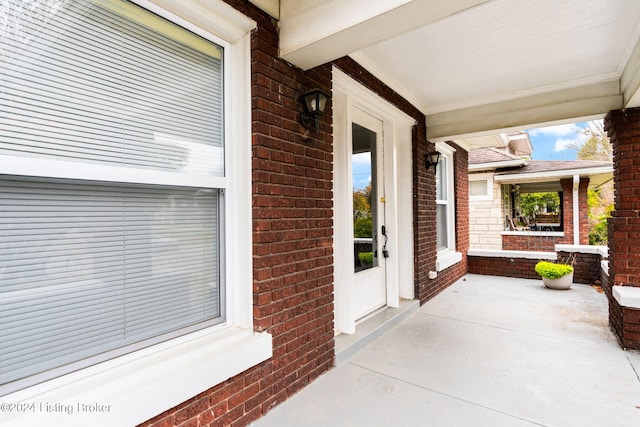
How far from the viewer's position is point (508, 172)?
900 cm

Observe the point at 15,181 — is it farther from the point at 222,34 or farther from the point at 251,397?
the point at 251,397

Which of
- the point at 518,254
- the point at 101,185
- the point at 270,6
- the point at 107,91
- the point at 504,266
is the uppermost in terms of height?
the point at 270,6

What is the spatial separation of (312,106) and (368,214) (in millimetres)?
1818

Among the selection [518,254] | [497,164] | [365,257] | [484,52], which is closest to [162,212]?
[365,257]

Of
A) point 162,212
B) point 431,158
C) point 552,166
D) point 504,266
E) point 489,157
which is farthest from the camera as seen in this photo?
point 489,157

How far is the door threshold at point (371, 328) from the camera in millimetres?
2871

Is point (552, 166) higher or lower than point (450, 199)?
higher

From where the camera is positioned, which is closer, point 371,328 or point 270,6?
point 270,6

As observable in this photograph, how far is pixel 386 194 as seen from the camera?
13.3 feet

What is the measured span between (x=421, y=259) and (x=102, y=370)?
390 centimetres

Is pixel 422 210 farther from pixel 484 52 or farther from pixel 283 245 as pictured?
pixel 283 245

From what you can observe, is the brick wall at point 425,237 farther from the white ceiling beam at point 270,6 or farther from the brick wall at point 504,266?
the white ceiling beam at point 270,6

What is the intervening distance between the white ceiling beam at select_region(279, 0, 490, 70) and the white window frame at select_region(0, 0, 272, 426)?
305 mm

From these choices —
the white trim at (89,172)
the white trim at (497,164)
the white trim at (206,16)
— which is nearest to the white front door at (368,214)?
the white trim at (206,16)
